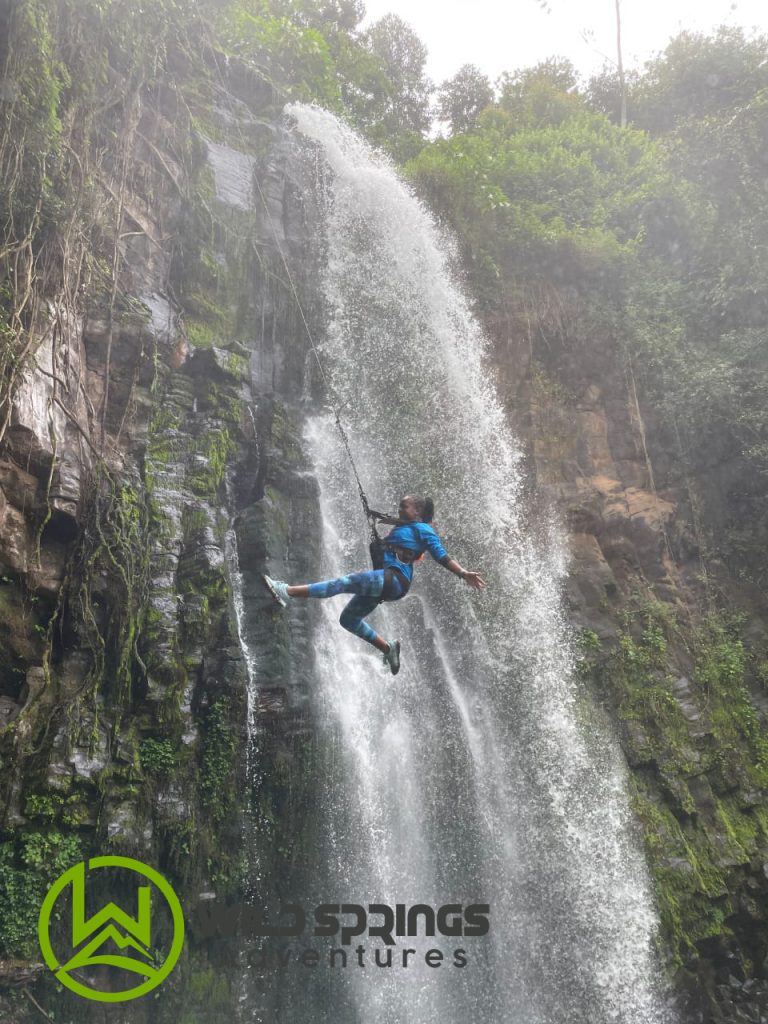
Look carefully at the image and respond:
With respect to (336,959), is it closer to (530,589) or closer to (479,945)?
(479,945)

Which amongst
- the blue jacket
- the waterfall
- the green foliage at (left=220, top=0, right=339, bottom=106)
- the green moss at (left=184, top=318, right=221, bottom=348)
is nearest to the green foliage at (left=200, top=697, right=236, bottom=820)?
the waterfall

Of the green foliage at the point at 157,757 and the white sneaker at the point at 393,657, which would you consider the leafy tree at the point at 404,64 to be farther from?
the green foliage at the point at 157,757

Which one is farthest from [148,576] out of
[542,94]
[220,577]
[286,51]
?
[542,94]

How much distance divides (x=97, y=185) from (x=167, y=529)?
425 centimetres

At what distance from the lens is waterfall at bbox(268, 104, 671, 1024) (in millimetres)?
7270

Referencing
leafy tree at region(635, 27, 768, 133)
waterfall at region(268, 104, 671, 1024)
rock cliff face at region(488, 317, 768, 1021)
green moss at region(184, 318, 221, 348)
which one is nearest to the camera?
waterfall at region(268, 104, 671, 1024)

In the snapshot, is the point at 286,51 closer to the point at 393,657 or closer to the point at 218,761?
the point at 393,657

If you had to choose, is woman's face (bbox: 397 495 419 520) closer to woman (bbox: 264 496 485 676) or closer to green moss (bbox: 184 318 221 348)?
woman (bbox: 264 496 485 676)

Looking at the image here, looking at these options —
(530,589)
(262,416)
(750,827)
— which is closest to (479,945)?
(750,827)

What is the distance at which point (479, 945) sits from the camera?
24.6 feet

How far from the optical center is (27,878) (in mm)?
5406

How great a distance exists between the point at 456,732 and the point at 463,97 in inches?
834

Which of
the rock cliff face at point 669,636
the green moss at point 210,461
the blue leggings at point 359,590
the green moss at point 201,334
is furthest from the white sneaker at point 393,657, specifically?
the green moss at point 201,334

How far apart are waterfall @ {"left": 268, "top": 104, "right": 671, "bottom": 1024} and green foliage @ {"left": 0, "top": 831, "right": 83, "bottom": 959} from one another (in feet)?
8.48
